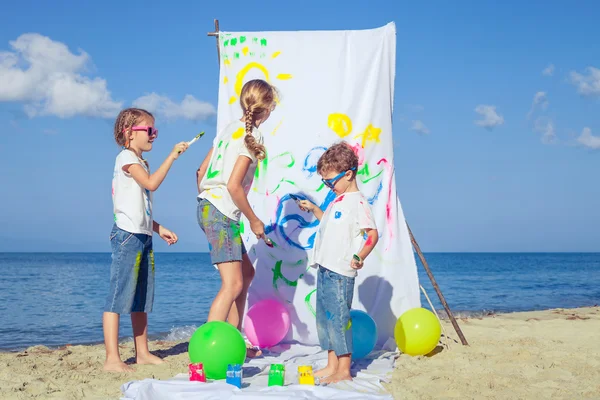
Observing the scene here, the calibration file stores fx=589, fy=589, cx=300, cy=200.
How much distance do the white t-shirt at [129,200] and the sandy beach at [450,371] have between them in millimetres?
922

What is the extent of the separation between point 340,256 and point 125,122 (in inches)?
65.1

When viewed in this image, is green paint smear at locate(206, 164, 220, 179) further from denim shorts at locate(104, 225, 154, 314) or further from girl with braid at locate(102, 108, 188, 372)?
denim shorts at locate(104, 225, 154, 314)

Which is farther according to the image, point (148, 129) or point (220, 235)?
point (148, 129)

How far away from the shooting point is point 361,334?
153 inches

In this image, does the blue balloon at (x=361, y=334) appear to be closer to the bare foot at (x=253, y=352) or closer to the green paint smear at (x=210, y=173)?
the bare foot at (x=253, y=352)

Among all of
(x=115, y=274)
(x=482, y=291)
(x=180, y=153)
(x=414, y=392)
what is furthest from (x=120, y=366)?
(x=482, y=291)

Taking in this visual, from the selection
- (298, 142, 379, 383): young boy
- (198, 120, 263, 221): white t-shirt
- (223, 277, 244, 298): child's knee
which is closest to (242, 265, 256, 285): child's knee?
(223, 277, 244, 298): child's knee

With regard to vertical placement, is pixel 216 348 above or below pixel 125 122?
below

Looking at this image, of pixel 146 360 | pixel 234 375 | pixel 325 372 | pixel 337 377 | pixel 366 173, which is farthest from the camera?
pixel 366 173

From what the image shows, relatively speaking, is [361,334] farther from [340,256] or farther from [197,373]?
[197,373]

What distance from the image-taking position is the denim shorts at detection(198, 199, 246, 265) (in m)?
3.60

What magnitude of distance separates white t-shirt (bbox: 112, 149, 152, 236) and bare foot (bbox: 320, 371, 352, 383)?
146 centimetres

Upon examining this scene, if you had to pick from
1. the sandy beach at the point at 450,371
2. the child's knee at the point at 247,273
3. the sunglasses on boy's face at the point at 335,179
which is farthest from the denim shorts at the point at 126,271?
the sunglasses on boy's face at the point at 335,179

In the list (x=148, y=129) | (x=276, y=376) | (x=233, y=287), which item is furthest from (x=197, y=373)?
(x=148, y=129)
